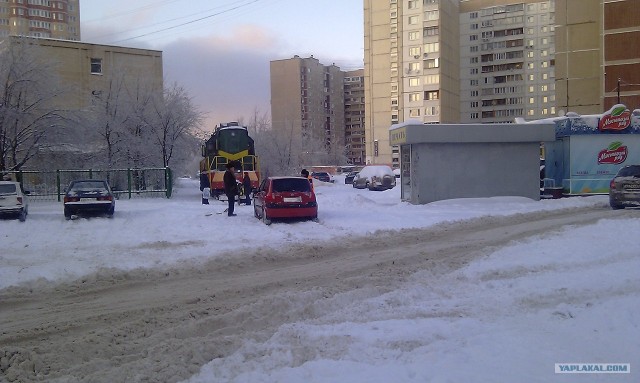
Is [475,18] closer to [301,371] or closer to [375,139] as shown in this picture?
[375,139]

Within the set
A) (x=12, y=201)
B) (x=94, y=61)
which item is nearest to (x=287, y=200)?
(x=12, y=201)

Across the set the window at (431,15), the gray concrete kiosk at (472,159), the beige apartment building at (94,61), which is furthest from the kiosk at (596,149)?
the window at (431,15)

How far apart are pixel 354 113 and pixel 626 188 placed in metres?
129

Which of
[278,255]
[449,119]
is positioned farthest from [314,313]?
[449,119]

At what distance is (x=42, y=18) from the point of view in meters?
120

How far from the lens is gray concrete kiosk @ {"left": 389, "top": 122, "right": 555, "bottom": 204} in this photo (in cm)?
2467

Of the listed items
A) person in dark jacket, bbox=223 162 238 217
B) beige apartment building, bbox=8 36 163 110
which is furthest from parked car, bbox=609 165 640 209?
beige apartment building, bbox=8 36 163 110

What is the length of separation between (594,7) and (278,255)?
61522 mm

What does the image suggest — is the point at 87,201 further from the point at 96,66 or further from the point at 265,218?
the point at 96,66

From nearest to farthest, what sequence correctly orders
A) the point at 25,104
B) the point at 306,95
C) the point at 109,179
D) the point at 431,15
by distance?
the point at 25,104 < the point at 109,179 < the point at 431,15 < the point at 306,95

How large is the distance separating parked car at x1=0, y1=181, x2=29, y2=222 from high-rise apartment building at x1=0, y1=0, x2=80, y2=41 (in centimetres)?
10409

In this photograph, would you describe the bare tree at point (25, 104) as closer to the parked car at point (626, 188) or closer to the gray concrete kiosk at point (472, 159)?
the gray concrete kiosk at point (472, 159)

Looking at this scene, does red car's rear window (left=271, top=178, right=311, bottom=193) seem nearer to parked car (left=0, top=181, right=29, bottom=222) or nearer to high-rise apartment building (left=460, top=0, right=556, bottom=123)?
parked car (left=0, top=181, right=29, bottom=222)
